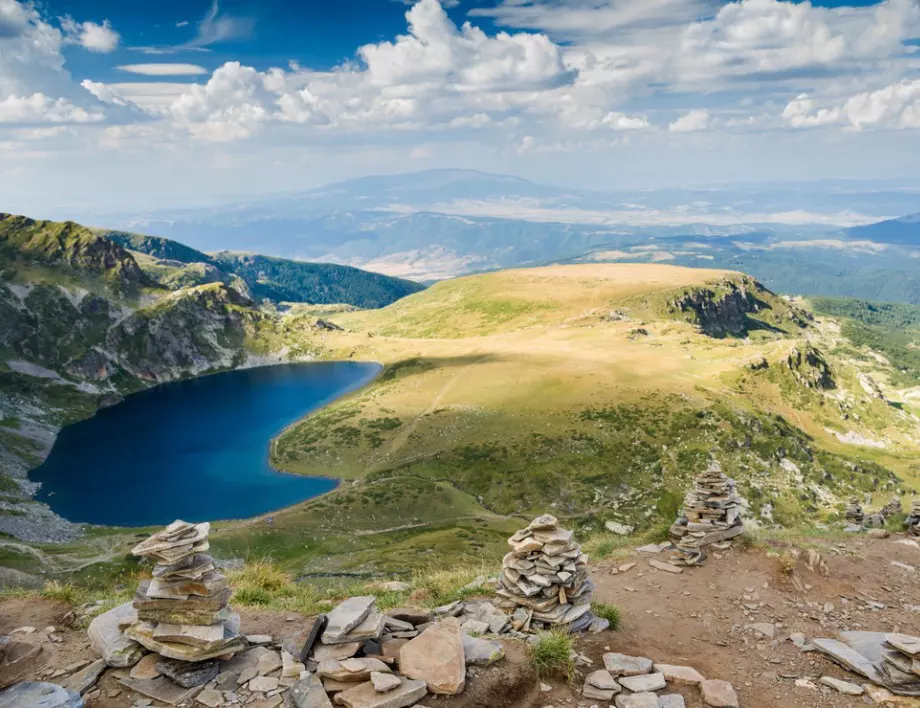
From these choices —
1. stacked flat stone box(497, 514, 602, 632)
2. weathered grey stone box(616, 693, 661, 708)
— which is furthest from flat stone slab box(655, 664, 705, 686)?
stacked flat stone box(497, 514, 602, 632)

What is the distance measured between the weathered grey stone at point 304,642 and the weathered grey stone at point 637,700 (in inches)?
294

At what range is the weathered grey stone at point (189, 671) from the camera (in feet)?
45.8

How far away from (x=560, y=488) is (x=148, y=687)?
329 ft

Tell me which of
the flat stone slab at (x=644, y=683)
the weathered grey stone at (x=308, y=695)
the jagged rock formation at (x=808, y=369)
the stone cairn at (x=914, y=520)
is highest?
the weathered grey stone at (x=308, y=695)

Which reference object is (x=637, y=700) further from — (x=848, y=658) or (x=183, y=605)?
(x=183, y=605)

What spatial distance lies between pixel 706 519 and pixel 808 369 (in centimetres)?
18815

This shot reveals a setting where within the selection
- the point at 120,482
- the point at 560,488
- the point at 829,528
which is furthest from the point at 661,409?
the point at 120,482

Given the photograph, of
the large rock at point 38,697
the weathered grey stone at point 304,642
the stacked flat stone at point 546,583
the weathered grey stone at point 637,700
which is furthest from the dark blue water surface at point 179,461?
the weathered grey stone at point 637,700

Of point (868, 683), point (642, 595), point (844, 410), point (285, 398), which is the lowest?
point (844, 410)

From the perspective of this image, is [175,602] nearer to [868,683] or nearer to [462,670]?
[462,670]

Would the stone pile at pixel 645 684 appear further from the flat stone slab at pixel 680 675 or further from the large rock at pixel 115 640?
the large rock at pixel 115 640

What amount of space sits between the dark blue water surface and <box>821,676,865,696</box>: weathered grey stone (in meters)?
102

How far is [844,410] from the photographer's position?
176 m

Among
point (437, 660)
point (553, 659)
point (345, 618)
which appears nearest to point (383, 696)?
point (437, 660)
